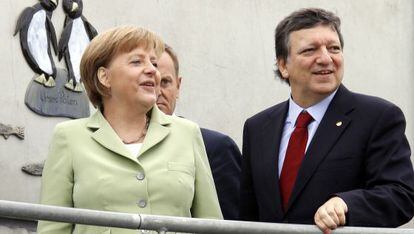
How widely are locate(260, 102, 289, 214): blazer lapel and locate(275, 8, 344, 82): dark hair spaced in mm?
238

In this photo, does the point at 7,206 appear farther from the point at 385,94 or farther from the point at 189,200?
the point at 385,94

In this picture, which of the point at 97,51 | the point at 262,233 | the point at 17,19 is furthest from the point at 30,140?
the point at 262,233

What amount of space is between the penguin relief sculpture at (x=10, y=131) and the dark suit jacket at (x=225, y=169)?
3.65 metres

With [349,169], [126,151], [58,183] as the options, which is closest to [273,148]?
[349,169]

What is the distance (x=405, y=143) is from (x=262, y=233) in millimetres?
978

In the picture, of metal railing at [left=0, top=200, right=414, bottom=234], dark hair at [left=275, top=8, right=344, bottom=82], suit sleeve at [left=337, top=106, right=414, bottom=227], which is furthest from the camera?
dark hair at [left=275, top=8, right=344, bottom=82]

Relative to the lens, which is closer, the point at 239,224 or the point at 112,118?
the point at 239,224

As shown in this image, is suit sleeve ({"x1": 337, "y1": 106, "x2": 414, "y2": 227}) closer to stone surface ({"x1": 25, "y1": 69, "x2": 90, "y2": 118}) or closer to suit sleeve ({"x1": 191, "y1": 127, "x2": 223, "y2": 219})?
suit sleeve ({"x1": 191, "y1": 127, "x2": 223, "y2": 219})

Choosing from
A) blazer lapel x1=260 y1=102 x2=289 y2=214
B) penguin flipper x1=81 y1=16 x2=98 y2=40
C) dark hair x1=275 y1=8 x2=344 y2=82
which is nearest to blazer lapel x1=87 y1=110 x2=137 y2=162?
blazer lapel x1=260 y1=102 x2=289 y2=214

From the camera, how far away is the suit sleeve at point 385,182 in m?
4.67

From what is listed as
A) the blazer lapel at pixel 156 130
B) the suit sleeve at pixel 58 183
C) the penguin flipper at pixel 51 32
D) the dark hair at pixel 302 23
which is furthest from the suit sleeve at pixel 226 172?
the penguin flipper at pixel 51 32

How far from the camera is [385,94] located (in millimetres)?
13617

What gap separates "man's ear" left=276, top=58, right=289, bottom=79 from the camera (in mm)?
5336

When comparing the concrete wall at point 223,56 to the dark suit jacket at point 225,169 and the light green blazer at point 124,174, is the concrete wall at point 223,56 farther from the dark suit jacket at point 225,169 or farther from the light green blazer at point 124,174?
the light green blazer at point 124,174
